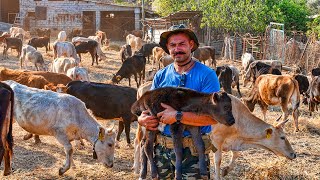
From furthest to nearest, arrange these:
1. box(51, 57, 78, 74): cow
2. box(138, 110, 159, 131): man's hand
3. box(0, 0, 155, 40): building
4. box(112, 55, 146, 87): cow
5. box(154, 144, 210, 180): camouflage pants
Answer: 1. box(0, 0, 155, 40): building
2. box(112, 55, 146, 87): cow
3. box(51, 57, 78, 74): cow
4. box(154, 144, 210, 180): camouflage pants
5. box(138, 110, 159, 131): man's hand

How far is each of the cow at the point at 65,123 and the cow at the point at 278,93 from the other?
5.41m

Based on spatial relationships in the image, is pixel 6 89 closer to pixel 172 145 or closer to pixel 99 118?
pixel 172 145

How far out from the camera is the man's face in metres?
3.98

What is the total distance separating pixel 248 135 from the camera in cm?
673

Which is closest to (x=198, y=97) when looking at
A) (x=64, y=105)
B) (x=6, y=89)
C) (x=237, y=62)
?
(x=6, y=89)

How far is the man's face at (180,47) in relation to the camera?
3.98 m

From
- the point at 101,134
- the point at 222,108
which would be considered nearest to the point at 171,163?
the point at 222,108

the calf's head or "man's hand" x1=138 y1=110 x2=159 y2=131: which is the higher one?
the calf's head

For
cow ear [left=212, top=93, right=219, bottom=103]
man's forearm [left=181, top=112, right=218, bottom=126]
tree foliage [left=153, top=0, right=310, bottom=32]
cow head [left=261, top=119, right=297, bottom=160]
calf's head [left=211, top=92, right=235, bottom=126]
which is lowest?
cow head [left=261, top=119, right=297, bottom=160]

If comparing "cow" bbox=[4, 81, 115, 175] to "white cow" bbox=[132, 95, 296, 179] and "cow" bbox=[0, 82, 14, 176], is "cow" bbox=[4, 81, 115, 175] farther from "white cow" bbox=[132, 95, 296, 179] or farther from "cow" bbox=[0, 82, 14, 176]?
"cow" bbox=[0, 82, 14, 176]

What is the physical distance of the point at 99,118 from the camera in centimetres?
917

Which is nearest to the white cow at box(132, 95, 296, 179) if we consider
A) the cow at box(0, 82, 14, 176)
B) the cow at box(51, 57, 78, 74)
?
the cow at box(0, 82, 14, 176)

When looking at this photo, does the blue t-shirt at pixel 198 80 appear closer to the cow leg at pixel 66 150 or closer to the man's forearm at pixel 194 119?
the man's forearm at pixel 194 119

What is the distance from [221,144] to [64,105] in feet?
8.91
